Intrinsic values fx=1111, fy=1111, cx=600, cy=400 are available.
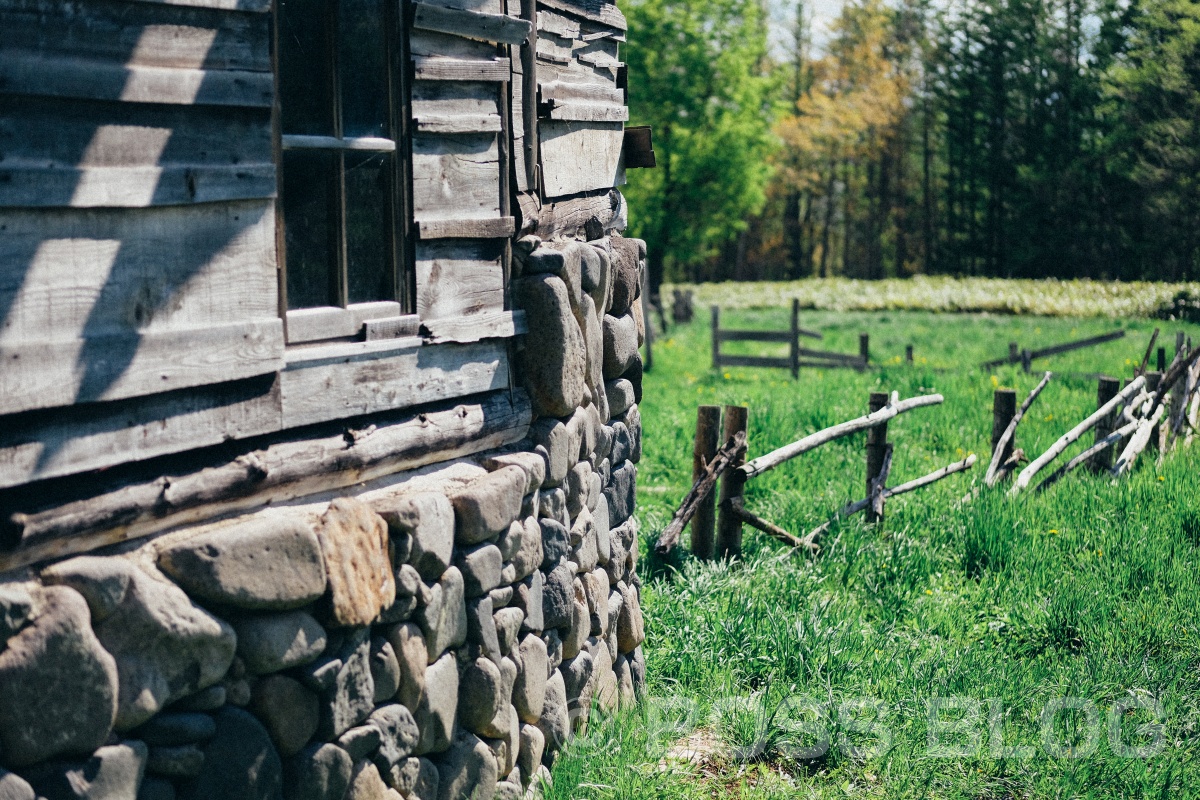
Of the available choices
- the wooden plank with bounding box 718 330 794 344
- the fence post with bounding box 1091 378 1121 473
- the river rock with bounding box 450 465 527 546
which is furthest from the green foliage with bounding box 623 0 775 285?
the river rock with bounding box 450 465 527 546

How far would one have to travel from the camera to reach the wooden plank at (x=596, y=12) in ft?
14.7

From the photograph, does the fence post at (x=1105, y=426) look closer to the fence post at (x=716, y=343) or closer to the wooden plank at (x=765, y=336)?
the wooden plank at (x=765, y=336)

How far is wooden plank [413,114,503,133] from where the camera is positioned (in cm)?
361

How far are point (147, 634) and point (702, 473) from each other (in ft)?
14.8

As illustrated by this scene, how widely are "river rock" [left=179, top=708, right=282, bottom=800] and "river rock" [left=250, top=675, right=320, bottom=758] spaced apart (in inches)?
1.5

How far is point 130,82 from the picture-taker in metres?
2.57

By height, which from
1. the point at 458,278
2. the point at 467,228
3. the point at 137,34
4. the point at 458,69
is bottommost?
the point at 458,278

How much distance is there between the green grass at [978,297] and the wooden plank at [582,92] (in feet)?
81.2

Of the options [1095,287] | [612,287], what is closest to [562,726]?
[612,287]

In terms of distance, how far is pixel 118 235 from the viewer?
2.60 metres

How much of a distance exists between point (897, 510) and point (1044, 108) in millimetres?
39849

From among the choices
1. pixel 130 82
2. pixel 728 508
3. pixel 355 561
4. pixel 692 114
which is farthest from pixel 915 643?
pixel 692 114

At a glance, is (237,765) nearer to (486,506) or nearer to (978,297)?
(486,506)

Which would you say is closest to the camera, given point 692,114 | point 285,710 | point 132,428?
point 132,428
